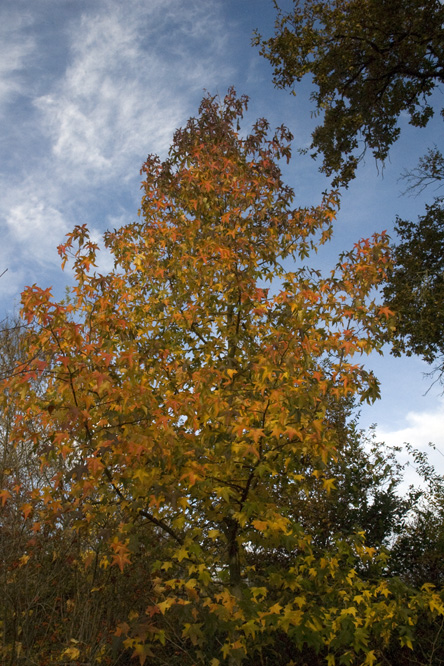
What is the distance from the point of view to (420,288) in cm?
1152

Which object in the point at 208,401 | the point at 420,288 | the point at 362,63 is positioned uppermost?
the point at 362,63

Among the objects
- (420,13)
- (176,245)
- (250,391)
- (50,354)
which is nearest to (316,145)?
(420,13)

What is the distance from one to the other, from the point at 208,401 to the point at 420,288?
8.35 m

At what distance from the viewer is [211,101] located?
8.36 metres

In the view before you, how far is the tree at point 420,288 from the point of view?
36.8 ft

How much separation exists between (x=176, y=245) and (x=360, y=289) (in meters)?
2.53

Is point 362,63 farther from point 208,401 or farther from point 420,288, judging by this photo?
point 208,401

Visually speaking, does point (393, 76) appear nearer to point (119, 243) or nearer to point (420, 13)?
point (420, 13)

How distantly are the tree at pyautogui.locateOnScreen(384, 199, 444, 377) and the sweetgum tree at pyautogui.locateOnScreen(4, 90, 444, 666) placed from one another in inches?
210

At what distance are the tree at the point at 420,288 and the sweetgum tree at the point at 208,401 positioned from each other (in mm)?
5341

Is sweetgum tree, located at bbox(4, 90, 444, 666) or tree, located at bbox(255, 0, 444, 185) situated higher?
tree, located at bbox(255, 0, 444, 185)

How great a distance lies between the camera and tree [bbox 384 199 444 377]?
11.2 meters

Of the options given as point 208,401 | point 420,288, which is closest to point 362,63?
point 420,288

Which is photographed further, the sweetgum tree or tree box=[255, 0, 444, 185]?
tree box=[255, 0, 444, 185]
